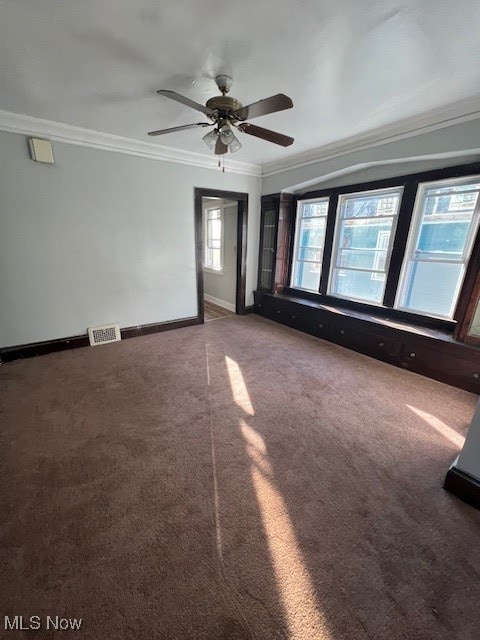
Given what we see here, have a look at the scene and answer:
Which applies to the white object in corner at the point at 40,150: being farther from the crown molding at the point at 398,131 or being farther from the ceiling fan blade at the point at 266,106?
the crown molding at the point at 398,131

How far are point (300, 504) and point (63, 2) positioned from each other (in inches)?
117

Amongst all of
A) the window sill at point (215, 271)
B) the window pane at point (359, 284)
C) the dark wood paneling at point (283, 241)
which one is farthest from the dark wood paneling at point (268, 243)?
the window pane at point (359, 284)

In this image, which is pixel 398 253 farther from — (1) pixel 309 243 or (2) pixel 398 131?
(1) pixel 309 243

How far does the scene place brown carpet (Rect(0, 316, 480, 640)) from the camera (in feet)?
3.38

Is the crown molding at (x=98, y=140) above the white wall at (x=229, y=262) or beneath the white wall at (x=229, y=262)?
above

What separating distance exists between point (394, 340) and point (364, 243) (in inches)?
55.0

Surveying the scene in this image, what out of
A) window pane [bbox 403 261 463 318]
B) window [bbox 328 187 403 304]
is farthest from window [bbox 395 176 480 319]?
window [bbox 328 187 403 304]

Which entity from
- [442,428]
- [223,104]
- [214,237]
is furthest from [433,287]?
[214,237]

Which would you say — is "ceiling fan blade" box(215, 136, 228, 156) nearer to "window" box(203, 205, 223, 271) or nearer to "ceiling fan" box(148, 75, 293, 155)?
"ceiling fan" box(148, 75, 293, 155)

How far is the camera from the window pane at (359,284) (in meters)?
3.49

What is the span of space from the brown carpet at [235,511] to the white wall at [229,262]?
291cm

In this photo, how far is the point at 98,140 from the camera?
Answer: 3023 mm

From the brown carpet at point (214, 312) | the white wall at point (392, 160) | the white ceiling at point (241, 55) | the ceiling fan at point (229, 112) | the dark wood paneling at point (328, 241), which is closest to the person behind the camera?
the white ceiling at point (241, 55)

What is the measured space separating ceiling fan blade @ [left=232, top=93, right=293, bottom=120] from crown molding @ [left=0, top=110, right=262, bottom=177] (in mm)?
1919
